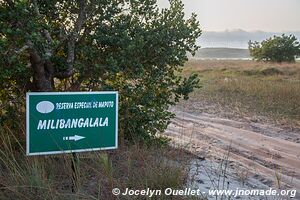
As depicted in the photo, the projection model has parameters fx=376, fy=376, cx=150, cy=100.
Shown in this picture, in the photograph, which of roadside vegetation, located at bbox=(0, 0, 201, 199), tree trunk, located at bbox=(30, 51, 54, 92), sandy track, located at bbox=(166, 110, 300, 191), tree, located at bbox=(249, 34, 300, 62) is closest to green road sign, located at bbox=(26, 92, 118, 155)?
roadside vegetation, located at bbox=(0, 0, 201, 199)

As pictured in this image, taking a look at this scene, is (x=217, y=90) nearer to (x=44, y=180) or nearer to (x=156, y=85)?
(x=156, y=85)

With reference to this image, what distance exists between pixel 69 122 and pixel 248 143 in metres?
5.24

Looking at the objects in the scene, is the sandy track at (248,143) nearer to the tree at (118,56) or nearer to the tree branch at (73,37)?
the tree at (118,56)

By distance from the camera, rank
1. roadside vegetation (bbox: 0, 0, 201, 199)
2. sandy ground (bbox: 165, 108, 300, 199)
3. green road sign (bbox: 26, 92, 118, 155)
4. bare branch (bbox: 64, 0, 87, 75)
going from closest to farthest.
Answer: green road sign (bbox: 26, 92, 118, 155)
roadside vegetation (bbox: 0, 0, 201, 199)
bare branch (bbox: 64, 0, 87, 75)
sandy ground (bbox: 165, 108, 300, 199)

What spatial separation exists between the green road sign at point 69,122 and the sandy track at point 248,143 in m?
2.38

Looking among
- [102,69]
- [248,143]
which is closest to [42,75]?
[102,69]

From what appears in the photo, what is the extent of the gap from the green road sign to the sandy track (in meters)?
2.38

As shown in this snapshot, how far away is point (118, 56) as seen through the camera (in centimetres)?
509

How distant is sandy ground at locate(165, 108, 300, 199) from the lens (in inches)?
218

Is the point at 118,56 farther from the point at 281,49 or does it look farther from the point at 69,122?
the point at 281,49

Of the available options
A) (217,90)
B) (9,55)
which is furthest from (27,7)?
(217,90)

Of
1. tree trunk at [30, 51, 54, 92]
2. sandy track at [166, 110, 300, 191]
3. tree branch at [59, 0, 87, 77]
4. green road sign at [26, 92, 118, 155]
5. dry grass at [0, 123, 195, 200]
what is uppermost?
tree branch at [59, 0, 87, 77]

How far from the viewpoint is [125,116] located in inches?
209

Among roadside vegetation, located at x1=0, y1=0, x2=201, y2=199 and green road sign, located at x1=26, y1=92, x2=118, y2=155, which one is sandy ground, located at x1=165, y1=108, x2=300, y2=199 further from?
green road sign, located at x1=26, y1=92, x2=118, y2=155
